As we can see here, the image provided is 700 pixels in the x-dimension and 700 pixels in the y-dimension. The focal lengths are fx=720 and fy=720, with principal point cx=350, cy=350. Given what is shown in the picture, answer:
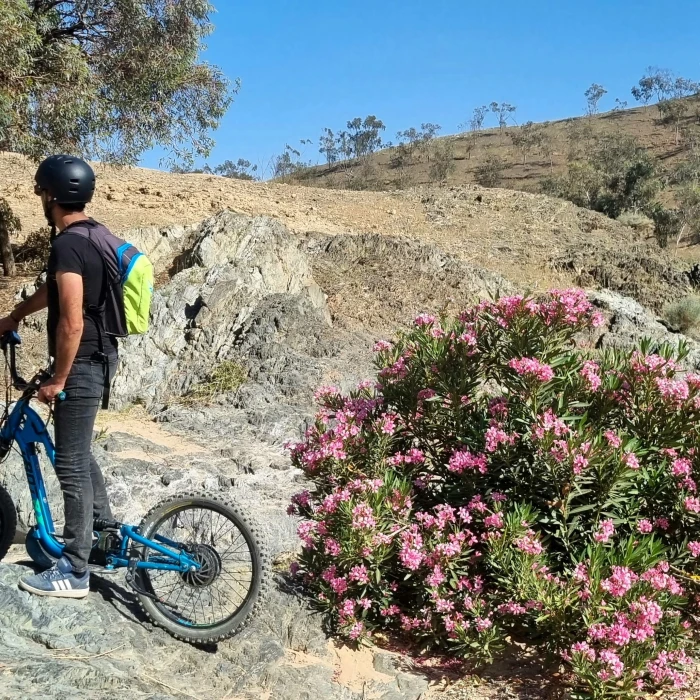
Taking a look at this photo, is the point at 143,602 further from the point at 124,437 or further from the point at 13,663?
the point at 124,437

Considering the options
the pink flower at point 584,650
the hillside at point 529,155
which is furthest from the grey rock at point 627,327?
the hillside at point 529,155

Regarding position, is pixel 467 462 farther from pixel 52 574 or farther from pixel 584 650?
pixel 52 574

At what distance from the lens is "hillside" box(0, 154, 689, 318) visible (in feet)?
46.7

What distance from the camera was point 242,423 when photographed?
7164 millimetres

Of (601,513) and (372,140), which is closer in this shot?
(601,513)

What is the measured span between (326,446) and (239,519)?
721 millimetres

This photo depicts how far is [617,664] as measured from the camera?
2.85 m

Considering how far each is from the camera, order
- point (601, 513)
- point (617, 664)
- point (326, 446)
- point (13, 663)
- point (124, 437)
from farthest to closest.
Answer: point (124, 437), point (326, 446), point (601, 513), point (617, 664), point (13, 663)

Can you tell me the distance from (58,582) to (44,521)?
0.28m

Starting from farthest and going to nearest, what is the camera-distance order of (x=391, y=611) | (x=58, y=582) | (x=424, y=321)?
1. (x=424, y=321)
2. (x=391, y=611)
3. (x=58, y=582)

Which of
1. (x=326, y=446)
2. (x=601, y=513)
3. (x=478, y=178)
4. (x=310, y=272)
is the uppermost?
(x=478, y=178)

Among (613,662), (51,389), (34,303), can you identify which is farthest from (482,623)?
(34,303)

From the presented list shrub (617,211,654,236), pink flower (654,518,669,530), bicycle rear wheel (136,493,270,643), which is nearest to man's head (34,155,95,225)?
bicycle rear wheel (136,493,270,643)

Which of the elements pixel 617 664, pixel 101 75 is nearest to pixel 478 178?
pixel 101 75
